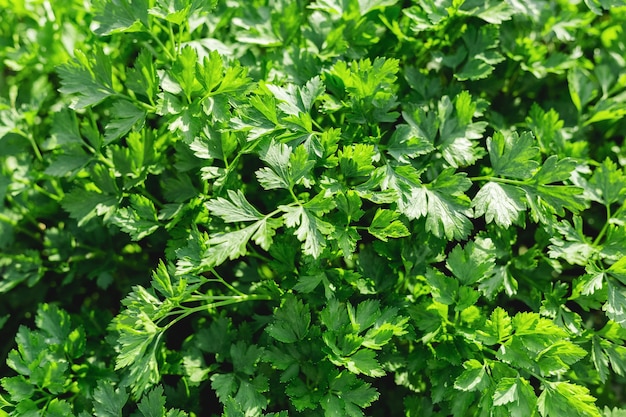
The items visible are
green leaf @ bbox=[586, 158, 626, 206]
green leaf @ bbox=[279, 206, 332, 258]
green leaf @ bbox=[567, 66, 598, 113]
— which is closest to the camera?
green leaf @ bbox=[279, 206, 332, 258]

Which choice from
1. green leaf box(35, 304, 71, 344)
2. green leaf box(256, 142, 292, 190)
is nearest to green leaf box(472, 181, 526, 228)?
green leaf box(256, 142, 292, 190)

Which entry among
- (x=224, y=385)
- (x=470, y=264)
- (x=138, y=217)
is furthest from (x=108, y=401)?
(x=470, y=264)

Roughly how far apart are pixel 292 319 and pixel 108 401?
38 centimetres

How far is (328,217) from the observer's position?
3.56 ft

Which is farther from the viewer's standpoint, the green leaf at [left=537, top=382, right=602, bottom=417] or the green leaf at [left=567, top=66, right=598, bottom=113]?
the green leaf at [left=567, top=66, right=598, bottom=113]

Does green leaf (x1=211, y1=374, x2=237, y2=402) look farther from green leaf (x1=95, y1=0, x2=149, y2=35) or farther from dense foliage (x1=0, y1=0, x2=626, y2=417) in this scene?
green leaf (x1=95, y1=0, x2=149, y2=35)

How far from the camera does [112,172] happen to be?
1261 millimetres

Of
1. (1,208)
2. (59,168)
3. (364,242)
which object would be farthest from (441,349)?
(1,208)

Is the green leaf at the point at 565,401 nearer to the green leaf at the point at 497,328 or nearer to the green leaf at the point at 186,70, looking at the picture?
the green leaf at the point at 497,328

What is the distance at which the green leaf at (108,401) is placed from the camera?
1099 millimetres

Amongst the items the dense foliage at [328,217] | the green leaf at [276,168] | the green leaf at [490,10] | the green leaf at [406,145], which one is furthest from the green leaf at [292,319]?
the green leaf at [490,10]

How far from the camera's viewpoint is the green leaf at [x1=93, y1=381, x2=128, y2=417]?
1.10 metres

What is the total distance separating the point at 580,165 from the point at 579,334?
1.17 feet

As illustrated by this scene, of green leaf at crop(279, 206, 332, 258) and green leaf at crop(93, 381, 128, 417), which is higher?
green leaf at crop(279, 206, 332, 258)
